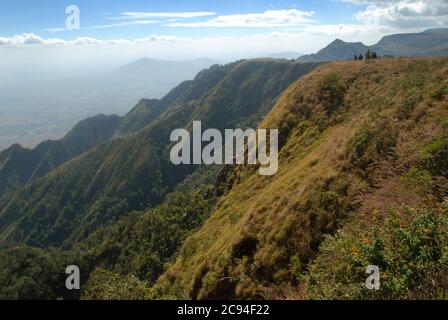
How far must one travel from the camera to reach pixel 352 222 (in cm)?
1897

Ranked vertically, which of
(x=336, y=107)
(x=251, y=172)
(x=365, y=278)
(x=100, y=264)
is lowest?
(x=100, y=264)

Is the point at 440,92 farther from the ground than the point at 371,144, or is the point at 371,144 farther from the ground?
the point at 440,92

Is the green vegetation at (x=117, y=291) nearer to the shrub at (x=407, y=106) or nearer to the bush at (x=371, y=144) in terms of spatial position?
the bush at (x=371, y=144)

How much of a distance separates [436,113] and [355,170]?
7053 mm

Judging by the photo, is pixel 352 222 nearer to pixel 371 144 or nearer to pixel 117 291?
pixel 371 144

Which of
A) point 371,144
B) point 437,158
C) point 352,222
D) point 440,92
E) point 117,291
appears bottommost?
point 117,291

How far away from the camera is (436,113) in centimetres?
2427

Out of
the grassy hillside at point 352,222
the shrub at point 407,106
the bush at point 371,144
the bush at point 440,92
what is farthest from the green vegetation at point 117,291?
the bush at point 440,92

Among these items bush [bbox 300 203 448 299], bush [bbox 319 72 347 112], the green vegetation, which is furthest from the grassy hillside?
bush [bbox 319 72 347 112]

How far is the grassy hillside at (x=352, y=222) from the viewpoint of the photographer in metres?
11.9

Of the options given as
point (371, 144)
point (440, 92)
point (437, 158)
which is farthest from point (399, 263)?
point (440, 92)

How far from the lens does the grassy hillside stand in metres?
11.9

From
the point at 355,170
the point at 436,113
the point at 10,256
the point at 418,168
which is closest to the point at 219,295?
the point at 355,170
